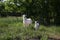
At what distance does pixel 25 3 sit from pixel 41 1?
197 cm

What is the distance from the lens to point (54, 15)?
2284cm

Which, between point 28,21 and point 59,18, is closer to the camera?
point 28,21

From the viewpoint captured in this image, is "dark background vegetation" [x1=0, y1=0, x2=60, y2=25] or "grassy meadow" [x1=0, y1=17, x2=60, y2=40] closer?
"grassy meadow" [x1=0, y1=17, x2=60, y2=40]

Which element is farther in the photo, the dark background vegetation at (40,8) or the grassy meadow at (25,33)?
the dark background vegetation at (40,8)

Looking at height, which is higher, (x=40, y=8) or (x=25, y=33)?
(x=25, y=33)

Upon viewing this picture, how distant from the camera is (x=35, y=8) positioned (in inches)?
875

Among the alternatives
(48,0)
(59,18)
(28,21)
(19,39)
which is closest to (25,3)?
(48,0)

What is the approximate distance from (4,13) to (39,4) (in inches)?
618

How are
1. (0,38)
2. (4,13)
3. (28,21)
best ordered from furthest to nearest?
1. (4,13)
2. (28,21)
3. (0,38)

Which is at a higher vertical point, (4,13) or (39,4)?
(39,4)

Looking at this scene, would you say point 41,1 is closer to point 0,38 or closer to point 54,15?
point 54,15

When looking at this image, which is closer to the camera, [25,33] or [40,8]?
[25,33]

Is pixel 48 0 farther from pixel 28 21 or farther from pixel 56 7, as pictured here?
pixel 28 21

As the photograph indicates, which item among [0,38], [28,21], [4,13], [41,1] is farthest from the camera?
[4,13]
